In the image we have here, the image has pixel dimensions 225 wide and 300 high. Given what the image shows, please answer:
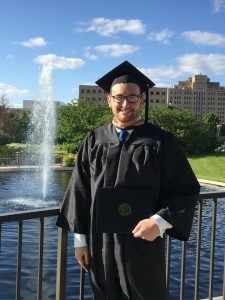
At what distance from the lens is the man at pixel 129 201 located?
7.57 ft

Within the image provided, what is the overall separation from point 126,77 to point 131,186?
62cm

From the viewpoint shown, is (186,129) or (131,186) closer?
(131,186)

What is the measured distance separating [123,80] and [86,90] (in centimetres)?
10698

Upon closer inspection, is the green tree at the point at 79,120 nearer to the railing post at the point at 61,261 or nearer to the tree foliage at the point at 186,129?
the tree foliage at the point at 186,129

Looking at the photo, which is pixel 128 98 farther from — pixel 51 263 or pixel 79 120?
pixel 79 120

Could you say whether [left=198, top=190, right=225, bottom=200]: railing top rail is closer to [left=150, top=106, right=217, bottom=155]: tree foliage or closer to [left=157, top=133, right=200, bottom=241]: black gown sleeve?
[left=157, top=133, right=200, bottom=241]: black gown sleeve

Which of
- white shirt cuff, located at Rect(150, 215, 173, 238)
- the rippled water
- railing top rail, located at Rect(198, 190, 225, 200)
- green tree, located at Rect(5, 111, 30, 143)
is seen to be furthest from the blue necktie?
green tree, located at Rect(5, 111, 30, 143)

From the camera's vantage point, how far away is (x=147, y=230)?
2232 millimetres

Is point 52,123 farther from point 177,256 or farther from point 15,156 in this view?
point 177,256

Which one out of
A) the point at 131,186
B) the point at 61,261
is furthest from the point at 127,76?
the point at 61,261

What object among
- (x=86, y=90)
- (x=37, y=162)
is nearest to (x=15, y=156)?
(x=37, y=162)

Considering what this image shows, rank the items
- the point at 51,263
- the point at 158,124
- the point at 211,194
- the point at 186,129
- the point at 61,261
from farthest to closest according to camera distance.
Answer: the point at 186,129 → the point at 158,124 → the point at 51,263 → the point at 211,194 → the point at 61,261

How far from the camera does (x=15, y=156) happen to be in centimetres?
3114

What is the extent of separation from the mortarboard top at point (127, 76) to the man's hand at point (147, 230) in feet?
2.41
